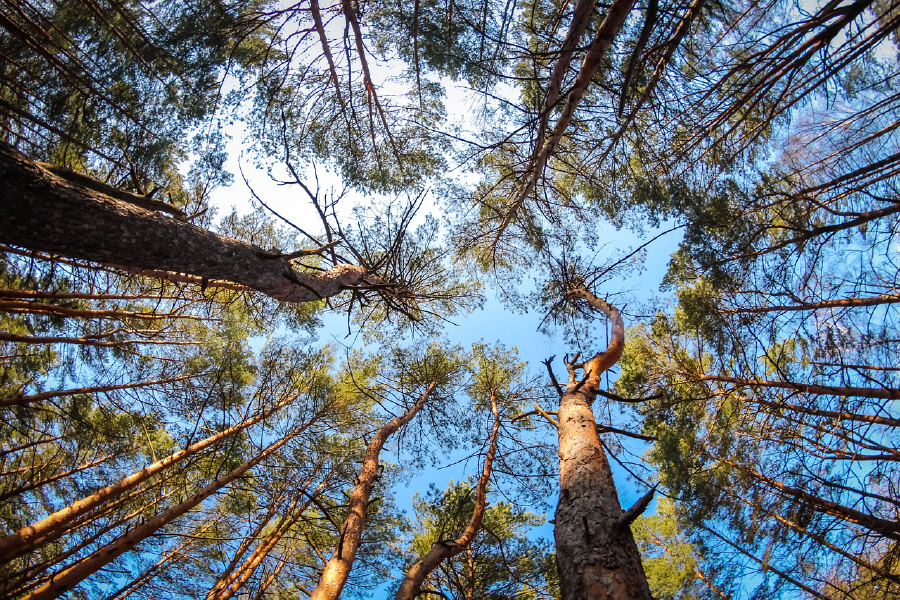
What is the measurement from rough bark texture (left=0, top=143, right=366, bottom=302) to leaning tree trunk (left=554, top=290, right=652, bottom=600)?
9.26ft

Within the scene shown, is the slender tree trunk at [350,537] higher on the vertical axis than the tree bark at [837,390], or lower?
lower

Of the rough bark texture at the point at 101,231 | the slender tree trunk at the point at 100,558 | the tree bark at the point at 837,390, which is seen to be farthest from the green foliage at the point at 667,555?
the rough bark texture at the point at 101,231

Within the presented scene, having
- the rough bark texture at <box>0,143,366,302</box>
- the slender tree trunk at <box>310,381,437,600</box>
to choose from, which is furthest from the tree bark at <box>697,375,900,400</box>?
the rough bark texture at <box>0,143,366,302</box>

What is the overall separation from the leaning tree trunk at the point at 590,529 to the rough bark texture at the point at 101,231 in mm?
2824

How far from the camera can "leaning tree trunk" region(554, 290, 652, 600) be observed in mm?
1897

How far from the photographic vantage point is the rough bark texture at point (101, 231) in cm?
160

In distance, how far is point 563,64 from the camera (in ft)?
9.70

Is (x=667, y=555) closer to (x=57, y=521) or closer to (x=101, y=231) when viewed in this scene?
(x=57, y=521)

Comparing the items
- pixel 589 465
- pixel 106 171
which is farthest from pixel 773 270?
pixel 106 171

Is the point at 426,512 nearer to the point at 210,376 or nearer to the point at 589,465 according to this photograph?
the point at 210,376

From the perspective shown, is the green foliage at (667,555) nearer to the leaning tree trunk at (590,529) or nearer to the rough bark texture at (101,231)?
the leaning tree trunk at (590,529)

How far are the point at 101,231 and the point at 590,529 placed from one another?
10.3 feet

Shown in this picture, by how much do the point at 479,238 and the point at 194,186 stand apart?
455cm

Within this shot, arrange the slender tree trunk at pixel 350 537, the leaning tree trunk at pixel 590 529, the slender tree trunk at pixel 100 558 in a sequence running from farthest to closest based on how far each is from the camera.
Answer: the slender tree trunk at pixel 350 537 → the slender tree trunk at pixel 100 558 → the leaning tree trunk at pixel 590 529
